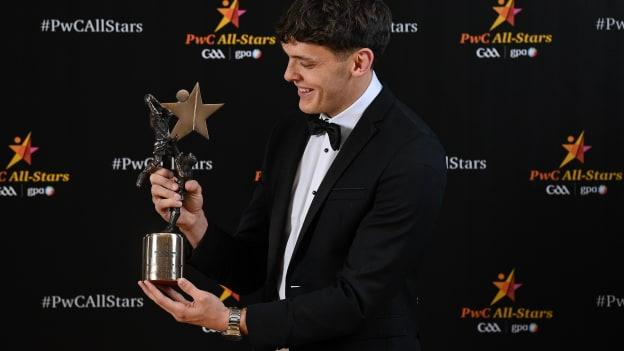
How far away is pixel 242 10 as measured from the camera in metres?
4.31

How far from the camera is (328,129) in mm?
2242

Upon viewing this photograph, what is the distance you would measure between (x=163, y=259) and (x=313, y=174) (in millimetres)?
443

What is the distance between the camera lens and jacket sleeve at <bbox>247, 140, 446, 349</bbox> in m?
2.06

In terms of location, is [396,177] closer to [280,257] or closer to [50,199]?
[280,257]

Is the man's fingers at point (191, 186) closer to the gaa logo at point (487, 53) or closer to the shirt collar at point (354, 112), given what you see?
the shirt collar at point (354, 112)

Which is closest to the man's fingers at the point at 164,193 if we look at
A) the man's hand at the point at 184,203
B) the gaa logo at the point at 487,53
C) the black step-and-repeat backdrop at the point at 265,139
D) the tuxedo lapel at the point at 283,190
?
the man's hand at the point at 184,203

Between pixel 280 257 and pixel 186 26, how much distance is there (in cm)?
229

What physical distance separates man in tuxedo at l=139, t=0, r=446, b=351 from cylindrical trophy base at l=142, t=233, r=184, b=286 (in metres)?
0.04

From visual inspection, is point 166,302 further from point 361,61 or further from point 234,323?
point 361,61

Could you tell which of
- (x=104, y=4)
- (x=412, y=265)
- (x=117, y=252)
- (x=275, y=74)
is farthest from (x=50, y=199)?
(x=412, y=265)

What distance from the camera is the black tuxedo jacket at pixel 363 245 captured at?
2.07 m

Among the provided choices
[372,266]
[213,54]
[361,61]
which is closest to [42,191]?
[213,54]

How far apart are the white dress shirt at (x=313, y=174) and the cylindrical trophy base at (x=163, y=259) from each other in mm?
278

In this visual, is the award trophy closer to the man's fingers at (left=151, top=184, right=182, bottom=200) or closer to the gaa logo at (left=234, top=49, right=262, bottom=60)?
the man's fingers at (left=151, top=184, right=182, bottom=200)
